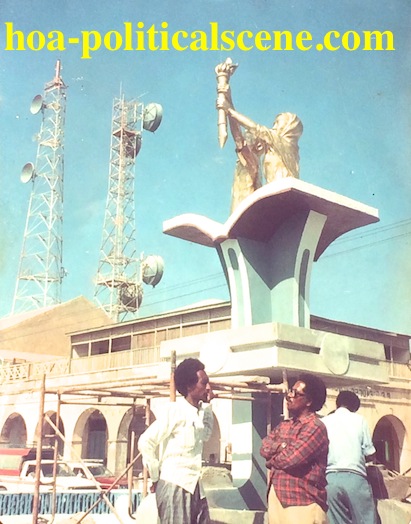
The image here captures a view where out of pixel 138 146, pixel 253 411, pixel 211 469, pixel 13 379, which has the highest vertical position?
pixel 138 146

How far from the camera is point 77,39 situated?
31.8 feet

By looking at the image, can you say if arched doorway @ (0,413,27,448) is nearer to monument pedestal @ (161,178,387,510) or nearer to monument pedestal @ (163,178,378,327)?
monument pedestal @ (161,178,387,510)

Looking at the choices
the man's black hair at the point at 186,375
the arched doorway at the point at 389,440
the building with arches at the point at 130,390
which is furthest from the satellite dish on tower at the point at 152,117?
the man's black hair at the point at 186,375

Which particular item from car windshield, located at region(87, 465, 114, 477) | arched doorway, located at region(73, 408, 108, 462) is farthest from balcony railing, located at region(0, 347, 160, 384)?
car windshield, located at region(87, 465, 114, 477)

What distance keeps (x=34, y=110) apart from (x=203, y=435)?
27440 mm

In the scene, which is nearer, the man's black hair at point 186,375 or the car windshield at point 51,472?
the man's black hair at point 186,375

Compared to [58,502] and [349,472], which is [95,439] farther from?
[349,472]

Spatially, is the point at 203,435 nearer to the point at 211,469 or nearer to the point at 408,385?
the point at 211,469

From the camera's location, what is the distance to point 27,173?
34281 millimetres

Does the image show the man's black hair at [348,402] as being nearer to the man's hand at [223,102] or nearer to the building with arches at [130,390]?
the man's hand at [223,102]

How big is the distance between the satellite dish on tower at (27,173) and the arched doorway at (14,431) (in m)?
11.7

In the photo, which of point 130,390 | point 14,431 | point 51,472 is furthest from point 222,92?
point 14,431

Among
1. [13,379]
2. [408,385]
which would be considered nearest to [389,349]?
[408,385]

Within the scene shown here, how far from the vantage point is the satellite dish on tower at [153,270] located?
36188 mm
